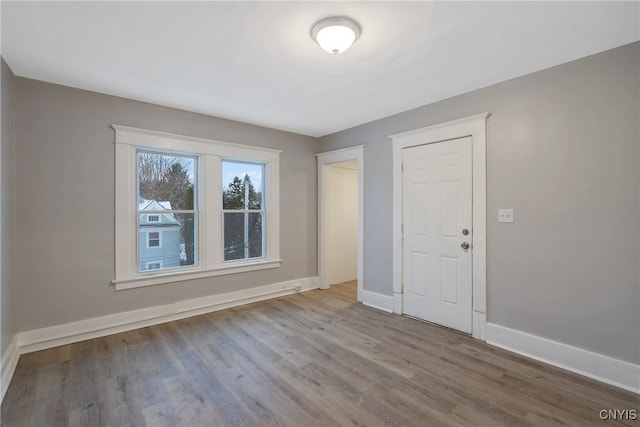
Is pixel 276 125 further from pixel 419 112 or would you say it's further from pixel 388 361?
pixel 388 361

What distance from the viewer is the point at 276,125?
4.27m

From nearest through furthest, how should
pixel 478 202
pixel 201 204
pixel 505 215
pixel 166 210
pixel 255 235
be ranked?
pixel 505 215
pixel 478 202
pixel 166 210
pixel 201 204
pixel 255 235

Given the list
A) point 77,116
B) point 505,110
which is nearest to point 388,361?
point 505,110

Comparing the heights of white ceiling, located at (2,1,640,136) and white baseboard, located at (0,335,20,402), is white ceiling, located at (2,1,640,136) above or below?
above

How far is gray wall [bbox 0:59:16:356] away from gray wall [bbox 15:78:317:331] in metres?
0.09

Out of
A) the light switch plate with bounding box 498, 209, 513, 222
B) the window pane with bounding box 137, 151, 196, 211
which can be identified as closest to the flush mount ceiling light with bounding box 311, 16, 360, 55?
the light switch plate with bounding box 498, 209, 513, 222

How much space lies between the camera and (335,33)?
6.39 ft

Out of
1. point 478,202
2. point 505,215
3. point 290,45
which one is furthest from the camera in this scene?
point 478,202

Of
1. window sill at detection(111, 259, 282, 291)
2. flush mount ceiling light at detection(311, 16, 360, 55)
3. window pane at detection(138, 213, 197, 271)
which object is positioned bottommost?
window sill at detection(111, 259, 282, 291)

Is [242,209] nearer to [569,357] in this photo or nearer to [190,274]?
[190,274]

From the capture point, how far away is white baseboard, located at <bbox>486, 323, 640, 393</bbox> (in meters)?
2.15

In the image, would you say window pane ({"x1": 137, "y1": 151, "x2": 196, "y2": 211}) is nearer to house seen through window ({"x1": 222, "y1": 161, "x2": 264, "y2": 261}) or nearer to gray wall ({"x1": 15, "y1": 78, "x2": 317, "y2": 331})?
gray wall ({"x1": 15, "y1": 78, "x2": 317, "y2": 331})

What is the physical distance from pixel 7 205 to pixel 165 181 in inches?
54.1

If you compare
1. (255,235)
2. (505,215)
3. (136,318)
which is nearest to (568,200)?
(505,215)
